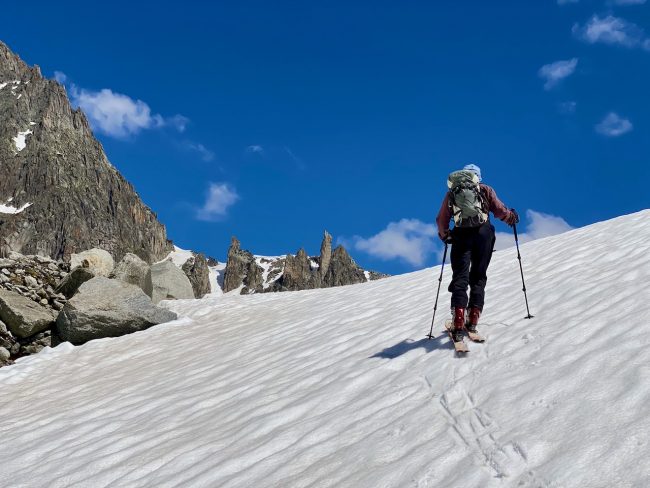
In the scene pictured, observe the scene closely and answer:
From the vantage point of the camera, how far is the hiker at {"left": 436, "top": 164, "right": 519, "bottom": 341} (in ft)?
23.8

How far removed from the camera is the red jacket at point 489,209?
7527mm

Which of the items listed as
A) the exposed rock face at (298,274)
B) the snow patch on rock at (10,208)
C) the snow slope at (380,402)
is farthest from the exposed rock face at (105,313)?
the snow patch on rock at (10,208)

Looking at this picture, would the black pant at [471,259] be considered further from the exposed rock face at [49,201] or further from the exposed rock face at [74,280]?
the exposed rock face at [49,201]

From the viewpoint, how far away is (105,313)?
46.2ft

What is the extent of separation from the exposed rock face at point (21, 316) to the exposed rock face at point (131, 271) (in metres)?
4.01

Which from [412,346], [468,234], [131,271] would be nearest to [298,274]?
[131,271]

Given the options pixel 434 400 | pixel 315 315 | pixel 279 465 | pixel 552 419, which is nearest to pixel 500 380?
pixel 434 400

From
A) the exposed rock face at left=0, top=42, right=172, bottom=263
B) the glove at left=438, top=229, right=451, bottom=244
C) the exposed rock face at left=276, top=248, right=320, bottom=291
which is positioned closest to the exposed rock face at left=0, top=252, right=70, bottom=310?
the glove at left=438, top=229, right=451, bottom=244

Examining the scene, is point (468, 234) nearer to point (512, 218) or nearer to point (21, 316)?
point (512, 218)

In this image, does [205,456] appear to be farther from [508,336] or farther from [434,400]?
[508,336]

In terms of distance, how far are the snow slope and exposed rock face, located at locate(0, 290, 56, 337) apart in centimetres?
167

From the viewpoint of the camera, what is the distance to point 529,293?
9758 millimetres

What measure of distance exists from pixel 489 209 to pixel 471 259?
2.31 feet

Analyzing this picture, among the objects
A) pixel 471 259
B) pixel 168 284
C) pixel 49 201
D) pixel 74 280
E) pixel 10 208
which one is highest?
pixel 10 208
